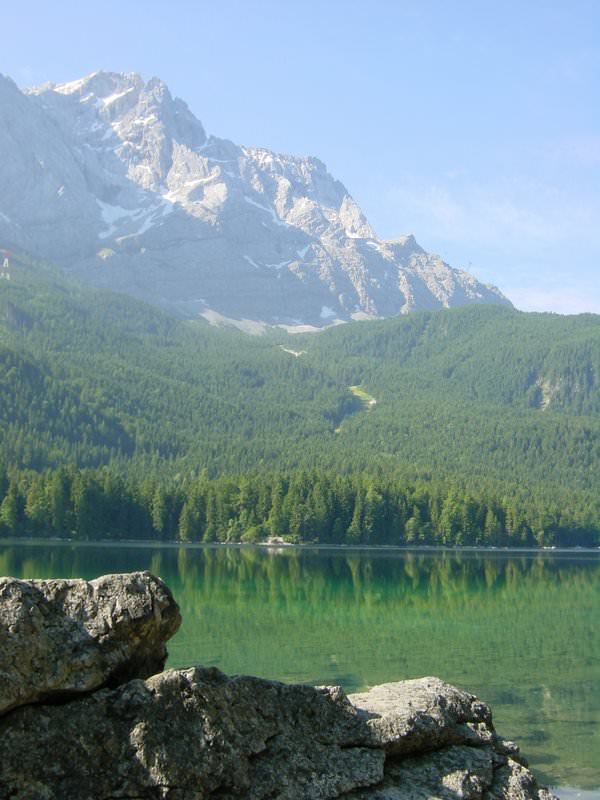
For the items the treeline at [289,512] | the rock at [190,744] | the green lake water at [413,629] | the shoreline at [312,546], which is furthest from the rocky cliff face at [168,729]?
the treeline at [289,512]

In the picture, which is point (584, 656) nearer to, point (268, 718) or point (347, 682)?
point (347, 682)

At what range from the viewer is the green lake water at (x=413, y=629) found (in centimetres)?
3541

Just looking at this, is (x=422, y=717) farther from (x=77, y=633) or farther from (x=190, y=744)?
(x=77, y=633)

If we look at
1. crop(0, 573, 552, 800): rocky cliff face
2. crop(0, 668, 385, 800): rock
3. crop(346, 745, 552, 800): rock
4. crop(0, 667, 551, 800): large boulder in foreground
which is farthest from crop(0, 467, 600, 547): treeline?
crop(0, 668, 385, 800): rock

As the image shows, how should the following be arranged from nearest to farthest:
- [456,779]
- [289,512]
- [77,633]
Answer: [77,633] < [456,779] < [289,512]

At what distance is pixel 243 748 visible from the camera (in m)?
14.2

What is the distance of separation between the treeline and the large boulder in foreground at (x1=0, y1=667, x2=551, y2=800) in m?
161

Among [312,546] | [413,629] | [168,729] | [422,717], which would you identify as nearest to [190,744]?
[168,729]

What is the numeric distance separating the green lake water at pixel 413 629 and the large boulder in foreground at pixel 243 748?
36.0 ft

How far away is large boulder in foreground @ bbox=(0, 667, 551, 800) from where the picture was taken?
13273 millimetres

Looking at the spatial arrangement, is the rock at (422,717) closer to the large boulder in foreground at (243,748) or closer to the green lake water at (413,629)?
the large boulder in foreground at (243,748)

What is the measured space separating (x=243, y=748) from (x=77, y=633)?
2.89 m

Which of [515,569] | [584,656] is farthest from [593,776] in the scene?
[515,569]

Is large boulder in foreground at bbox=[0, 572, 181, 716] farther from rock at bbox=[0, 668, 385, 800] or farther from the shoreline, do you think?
the shoreline
